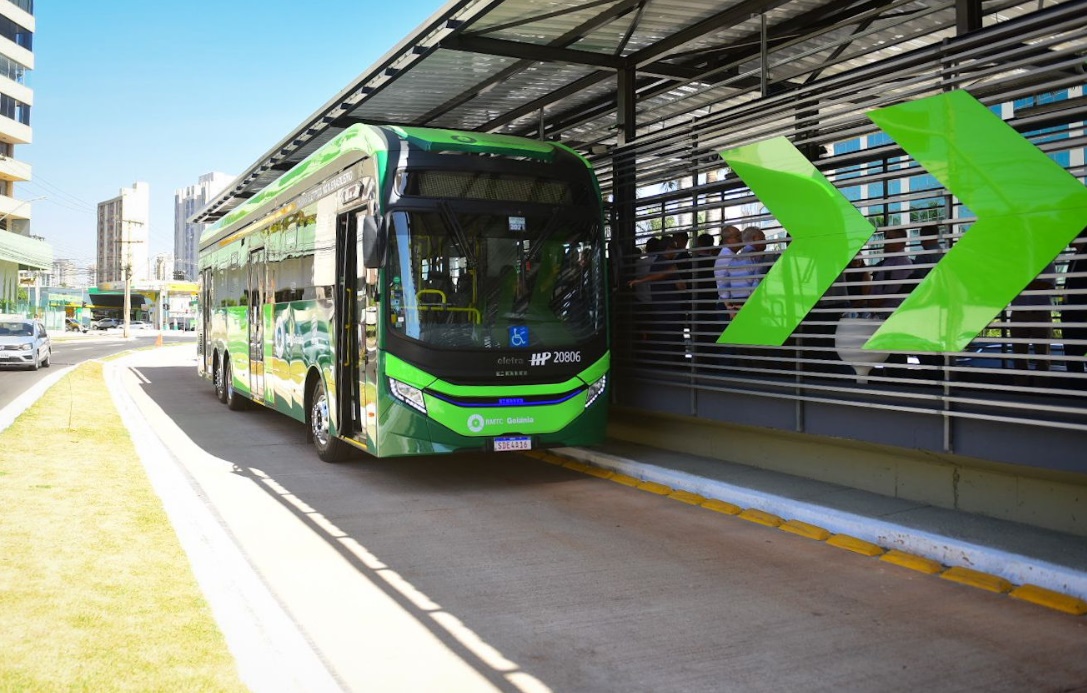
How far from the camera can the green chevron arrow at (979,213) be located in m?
6.48

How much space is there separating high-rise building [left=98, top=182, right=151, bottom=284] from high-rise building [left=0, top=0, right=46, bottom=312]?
105 ft

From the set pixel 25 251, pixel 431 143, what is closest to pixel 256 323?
pixel 431 143

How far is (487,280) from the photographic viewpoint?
352 inches

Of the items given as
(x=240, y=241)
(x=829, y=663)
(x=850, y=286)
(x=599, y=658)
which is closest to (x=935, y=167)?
(x=850, y=286)

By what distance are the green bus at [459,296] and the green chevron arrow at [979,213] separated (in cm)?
310

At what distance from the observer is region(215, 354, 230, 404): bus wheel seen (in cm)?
1711

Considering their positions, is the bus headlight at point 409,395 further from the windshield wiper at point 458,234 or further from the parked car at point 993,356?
the parked car at point 993,356

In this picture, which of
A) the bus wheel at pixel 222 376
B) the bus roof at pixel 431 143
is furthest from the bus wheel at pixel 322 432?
the bus wheel at pixel 222 376

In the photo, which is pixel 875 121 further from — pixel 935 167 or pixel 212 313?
pixel 212 313

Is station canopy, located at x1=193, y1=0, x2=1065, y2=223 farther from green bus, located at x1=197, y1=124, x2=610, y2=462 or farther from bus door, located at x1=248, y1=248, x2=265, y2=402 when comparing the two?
bus door, located at x1=248, y1=248, x2=265, y2=402

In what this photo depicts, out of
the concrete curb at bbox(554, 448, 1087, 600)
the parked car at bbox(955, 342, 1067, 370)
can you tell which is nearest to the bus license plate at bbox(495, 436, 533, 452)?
the concrete curb at bbox(554, 448, 1087, 600)

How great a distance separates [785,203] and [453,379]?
11.6ft

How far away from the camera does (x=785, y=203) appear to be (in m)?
8.83

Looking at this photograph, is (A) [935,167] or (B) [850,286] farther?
(B) [850,286]
